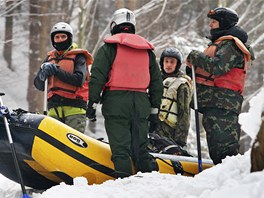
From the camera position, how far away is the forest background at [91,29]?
1778cm

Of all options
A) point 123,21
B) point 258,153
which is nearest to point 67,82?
point 123,21

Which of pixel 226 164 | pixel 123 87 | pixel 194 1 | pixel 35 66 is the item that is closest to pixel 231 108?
pixel 123 87

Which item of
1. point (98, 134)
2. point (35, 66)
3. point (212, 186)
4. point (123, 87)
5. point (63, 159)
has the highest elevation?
point (123, 87)

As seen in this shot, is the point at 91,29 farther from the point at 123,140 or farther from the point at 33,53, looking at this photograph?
the point at 123,140

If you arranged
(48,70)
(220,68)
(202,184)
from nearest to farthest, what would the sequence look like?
(202,184) < (220,68) < (48,70)

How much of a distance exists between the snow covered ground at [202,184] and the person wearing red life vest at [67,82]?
2.02 m

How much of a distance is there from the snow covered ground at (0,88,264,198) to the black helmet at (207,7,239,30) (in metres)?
2.08

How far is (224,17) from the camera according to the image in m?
6.38

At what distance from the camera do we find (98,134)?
2412 centimetres

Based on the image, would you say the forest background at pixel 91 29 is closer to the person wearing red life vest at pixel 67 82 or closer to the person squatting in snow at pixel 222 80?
the person wearing red life vest at pixel 67 82

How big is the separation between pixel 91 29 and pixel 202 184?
45.2ft

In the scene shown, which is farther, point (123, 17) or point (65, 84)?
point (65, 84)

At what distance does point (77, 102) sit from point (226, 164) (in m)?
2.94

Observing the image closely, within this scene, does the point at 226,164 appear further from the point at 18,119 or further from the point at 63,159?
the point at 18,119
